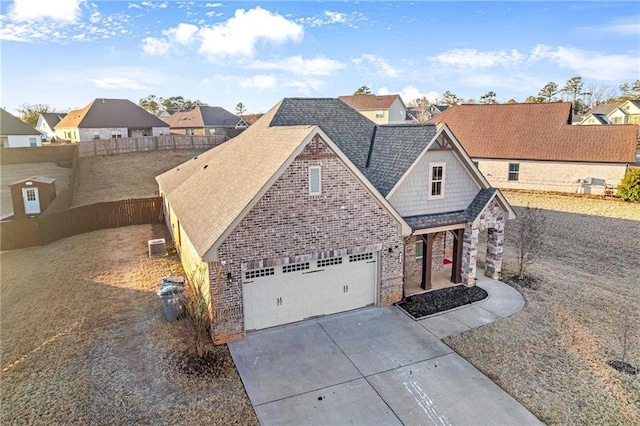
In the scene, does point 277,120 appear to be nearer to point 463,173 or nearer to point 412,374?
point 463,173

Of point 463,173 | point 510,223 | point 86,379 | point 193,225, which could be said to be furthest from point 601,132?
point 86,379

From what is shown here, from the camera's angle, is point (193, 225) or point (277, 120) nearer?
point (193, 225)

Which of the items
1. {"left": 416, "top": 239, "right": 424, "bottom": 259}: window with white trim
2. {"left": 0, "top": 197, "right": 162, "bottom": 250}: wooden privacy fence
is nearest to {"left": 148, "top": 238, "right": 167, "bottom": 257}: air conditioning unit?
{"left": 0, "top": 197, "right": 162, "bottom": 250}: wooden privacy fence

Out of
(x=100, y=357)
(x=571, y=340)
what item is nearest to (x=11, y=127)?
(x=100, y=357)

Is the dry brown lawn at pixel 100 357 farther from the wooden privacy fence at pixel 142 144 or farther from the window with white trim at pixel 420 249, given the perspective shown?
the wooden privacy fence at pixel 142 144

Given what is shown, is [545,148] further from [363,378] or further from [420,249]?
[363,378]

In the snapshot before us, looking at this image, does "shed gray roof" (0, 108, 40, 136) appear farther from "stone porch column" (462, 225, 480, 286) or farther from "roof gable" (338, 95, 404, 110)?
"stone porch column" (462, 225, 480, 286)
